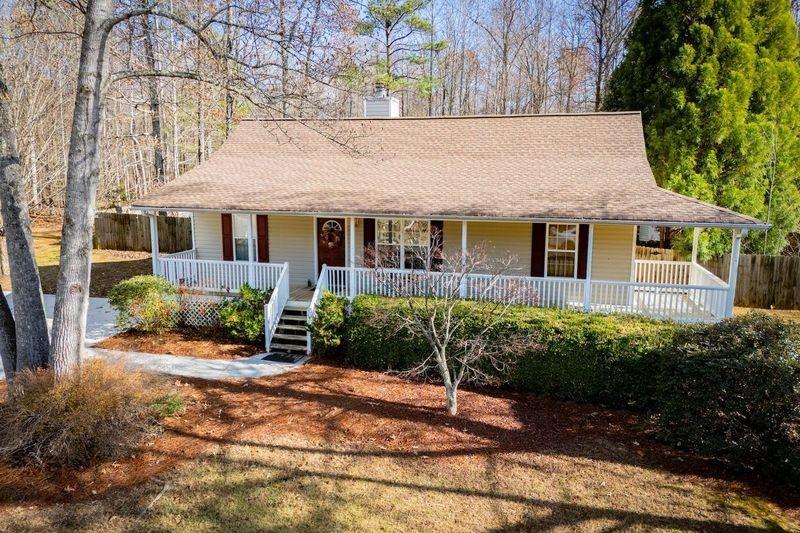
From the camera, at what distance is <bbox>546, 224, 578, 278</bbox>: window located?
12.8m

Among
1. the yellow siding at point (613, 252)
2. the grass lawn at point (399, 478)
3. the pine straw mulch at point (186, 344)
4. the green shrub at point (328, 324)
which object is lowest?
the grass lawn at point (399, 478)

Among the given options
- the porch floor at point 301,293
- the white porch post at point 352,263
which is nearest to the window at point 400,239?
the white porch post at point 352,263

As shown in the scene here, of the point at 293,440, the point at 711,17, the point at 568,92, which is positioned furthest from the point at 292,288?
the point at 568,92

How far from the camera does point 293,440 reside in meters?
7.23

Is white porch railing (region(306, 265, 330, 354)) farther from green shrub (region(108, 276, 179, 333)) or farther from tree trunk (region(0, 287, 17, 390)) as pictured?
tree trunk (region(0, 287, 17, 390))

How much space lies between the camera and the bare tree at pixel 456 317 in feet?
28.9

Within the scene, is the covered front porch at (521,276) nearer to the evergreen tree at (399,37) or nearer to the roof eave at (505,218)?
the roof eave at (505,218)

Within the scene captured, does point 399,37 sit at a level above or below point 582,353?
above

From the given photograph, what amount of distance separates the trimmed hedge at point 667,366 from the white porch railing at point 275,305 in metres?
1.73

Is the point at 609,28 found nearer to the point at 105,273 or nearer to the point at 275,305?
the point at 275,305

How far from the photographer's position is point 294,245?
14.4 metres

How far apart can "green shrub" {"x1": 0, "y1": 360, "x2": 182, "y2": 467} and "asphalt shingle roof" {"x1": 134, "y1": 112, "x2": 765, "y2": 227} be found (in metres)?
6.13

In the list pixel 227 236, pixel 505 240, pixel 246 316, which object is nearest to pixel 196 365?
pixel 246 316

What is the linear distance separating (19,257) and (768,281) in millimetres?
18568
